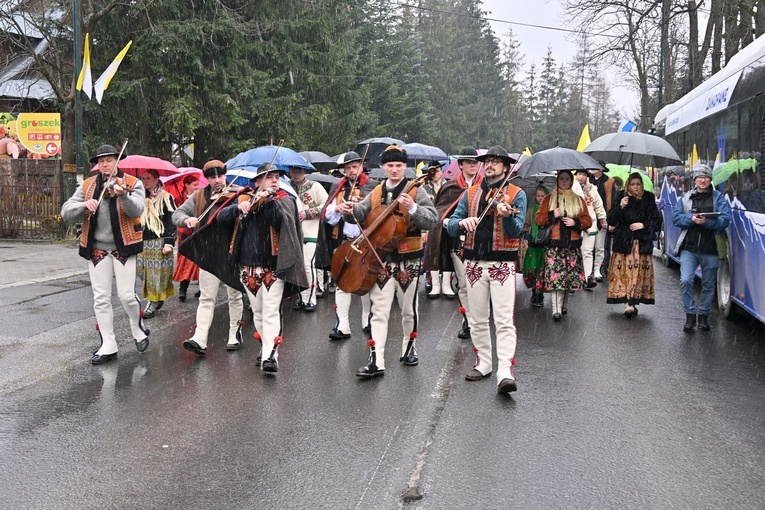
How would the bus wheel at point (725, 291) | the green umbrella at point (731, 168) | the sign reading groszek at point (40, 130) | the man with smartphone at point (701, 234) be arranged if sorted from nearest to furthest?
the green umbrella at point (731, 168) < the man with smartphone at point (701, 234) < the bus wheel at point (725, 291) < the sign reading groszek at point (40, 130)

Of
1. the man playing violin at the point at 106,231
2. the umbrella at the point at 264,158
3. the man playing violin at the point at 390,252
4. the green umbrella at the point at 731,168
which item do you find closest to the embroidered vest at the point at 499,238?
the man playing violin at the point at 390,252

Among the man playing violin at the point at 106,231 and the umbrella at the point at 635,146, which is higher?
the umbrella at the point at 635,146

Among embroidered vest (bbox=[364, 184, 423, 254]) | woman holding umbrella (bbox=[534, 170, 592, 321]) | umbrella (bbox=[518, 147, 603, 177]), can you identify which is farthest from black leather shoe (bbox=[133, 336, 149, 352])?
woman holding umbrella (bbox=[534, 170, 592, 321])

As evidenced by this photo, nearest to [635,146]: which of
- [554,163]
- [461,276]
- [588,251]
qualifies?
[554,163]

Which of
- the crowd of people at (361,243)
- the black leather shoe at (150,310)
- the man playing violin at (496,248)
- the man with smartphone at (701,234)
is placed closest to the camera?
the man playing violin at (496,248)

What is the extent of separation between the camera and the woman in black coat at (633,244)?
401 inches

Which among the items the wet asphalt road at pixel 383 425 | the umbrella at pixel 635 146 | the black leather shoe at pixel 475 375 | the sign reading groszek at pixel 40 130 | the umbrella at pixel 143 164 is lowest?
the wet asphalt road at pixel 383 425

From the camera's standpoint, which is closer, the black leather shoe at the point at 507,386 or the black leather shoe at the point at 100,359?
the black leather shoe at the point at 507,386

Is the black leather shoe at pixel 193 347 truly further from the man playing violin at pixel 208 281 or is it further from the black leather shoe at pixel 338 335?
the black leather shoe at pixel 338 335

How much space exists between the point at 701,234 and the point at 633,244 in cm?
102

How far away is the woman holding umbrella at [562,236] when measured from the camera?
1011cm

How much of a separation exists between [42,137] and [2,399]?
15687mm

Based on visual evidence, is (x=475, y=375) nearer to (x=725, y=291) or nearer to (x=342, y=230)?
(x=342, y=230)

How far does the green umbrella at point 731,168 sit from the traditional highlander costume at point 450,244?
2929 millimetres
